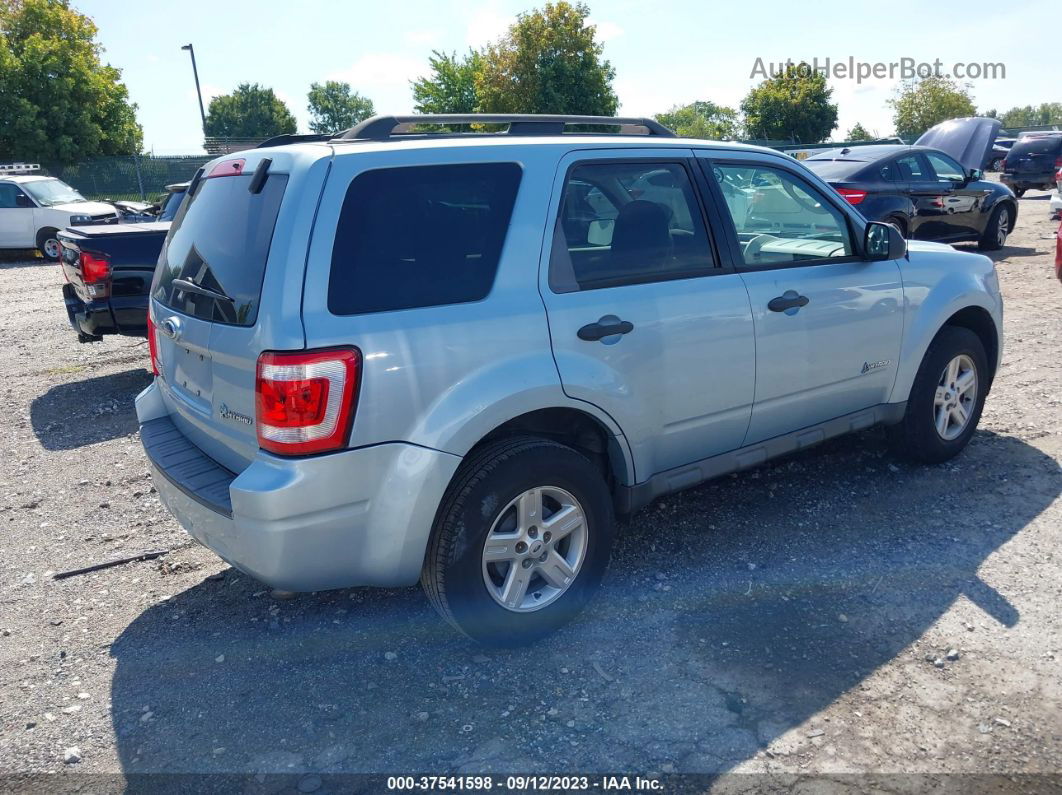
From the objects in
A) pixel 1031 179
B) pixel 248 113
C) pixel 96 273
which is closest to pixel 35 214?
pixel 96 273

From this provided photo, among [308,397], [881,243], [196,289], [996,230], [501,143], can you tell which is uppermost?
[501,143]

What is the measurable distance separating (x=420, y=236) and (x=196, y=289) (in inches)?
36.0

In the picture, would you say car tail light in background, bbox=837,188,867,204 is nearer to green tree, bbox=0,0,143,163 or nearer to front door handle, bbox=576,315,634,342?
front door handle, bbox=576,315,634,342

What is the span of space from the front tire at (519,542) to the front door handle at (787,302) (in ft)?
3.90

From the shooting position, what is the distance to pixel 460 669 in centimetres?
328

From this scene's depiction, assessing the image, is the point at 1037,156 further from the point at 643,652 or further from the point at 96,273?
the point at 643,652

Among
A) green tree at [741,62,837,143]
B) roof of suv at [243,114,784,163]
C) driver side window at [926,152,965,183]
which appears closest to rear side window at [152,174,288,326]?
roof of suv at [243,114,784,163]

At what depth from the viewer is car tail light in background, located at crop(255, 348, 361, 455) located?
8.95ft

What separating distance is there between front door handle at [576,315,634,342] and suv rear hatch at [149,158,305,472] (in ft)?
3.57

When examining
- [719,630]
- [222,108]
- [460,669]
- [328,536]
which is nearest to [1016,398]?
[719,630]

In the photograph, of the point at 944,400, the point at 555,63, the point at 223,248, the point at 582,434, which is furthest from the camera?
the point at 555,63

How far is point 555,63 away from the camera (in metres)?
39.2

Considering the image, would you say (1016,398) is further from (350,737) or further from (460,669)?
(350,737)

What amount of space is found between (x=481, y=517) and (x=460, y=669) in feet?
2.16
